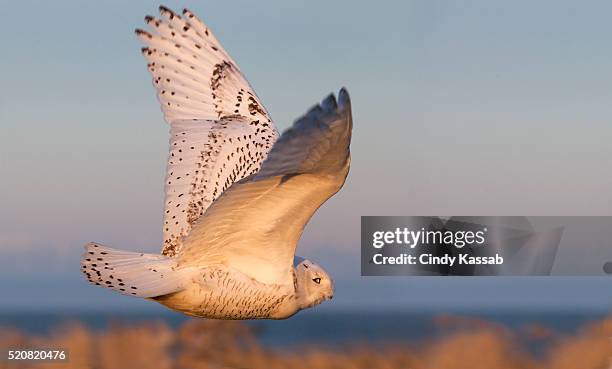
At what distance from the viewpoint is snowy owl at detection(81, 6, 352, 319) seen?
441cm

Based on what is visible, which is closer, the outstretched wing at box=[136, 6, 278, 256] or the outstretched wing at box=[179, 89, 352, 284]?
the outstretched wing at box=[179, 89, 352, 284]

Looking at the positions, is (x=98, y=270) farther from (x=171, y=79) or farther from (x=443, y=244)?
(x=443, y=244)

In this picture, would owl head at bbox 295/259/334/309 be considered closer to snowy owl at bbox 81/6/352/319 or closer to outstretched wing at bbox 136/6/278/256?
snowy owl at bbox 81/6/352/319

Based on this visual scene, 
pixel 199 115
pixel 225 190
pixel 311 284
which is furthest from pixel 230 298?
pixel 199 115

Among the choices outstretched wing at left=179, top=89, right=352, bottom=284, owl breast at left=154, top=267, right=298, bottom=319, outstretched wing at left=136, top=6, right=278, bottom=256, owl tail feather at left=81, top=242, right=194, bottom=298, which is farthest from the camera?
outstretched wing at left=136, top=6, right=278, bottom=256

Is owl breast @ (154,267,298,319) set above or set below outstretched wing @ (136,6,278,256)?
below

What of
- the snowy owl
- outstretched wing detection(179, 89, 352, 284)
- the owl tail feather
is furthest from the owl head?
the owl tail feather

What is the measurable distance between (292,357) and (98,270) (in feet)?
19.5

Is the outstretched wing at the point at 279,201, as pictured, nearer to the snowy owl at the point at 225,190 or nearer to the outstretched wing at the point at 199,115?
the snowy owl at the point at 225,190

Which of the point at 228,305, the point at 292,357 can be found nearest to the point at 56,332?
the point at 292,357

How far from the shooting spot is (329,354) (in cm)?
1129

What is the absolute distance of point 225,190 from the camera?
4668 millimetres

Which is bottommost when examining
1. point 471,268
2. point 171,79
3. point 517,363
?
point 517,363

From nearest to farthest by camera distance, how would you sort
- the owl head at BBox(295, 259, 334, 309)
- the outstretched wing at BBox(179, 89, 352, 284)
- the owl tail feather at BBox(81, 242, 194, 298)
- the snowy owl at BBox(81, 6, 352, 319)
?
the outstretched wing at BBox(179, 89, 352, 284), the snowy owl at BBox(81, 6, 352, 319), the owl tail feather at BBox(81, 242, 194, 298), the owl head at BBox(295, 259, 334, 309)
